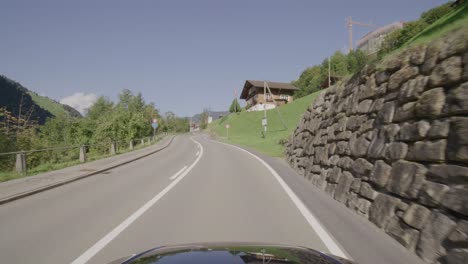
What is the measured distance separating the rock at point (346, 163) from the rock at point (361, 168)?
0.71ft

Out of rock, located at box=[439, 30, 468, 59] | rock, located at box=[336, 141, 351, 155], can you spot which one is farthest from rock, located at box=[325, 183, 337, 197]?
rock, located at box=[439, 30, 468, 59]

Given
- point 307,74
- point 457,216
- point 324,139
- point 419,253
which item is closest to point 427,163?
point 457,216

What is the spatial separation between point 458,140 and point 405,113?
165cm

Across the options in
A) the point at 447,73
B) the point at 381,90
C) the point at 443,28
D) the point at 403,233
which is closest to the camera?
the point at 403,233

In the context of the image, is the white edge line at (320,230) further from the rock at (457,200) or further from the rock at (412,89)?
the rock at (412,89)

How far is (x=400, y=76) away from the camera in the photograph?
6211mm

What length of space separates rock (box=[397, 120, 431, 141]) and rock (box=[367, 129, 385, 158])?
54 cm

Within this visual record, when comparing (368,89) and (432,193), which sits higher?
(368,89)

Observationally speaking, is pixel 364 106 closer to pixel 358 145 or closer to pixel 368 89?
pixel 368 89

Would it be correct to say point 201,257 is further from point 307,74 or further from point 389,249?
point 307,74

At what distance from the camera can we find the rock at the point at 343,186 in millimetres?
7254

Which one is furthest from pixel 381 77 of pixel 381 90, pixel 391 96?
pixel 391 96

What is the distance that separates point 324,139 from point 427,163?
607 cm

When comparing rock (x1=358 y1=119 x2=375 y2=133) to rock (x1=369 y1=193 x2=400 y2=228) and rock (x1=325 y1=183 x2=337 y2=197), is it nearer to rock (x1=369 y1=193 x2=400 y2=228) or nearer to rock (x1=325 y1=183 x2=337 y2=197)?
rock (x1=325 y1=183 x2=337 y2=197)
